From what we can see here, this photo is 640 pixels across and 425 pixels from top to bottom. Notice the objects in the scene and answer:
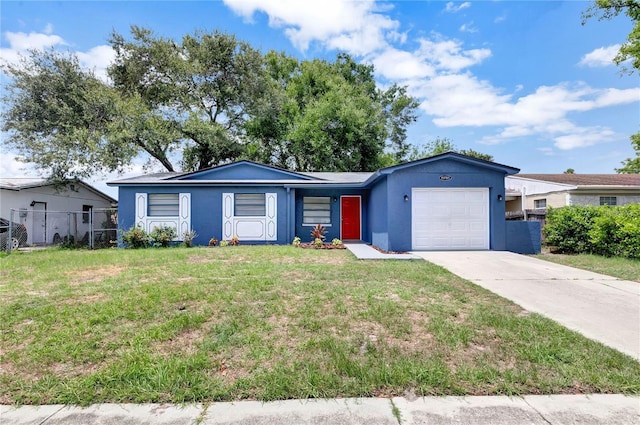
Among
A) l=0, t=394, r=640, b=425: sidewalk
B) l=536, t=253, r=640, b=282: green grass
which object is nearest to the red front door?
l=536, t=253, r=640, b=282: green grass

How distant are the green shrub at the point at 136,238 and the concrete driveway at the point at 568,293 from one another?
10283 mm

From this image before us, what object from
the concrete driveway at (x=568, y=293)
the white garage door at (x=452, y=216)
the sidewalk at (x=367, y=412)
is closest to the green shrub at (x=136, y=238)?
the white garage door at (x=452, y=216)

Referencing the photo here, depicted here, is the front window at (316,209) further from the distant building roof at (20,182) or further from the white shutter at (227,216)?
the distant building roof at (20,182)

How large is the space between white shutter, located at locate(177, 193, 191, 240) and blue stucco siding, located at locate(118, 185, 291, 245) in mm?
125

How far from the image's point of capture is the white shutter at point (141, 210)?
12266 millimetres

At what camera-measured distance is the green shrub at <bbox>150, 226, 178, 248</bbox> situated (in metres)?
11.7

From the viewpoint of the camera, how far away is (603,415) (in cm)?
214

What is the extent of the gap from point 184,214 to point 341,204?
6.66m

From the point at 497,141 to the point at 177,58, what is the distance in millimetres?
23094

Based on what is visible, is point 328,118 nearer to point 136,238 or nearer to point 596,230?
point 136,238

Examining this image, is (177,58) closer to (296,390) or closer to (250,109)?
(250,109)

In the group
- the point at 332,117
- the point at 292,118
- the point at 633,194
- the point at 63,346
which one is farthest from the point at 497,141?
the point at 63,346

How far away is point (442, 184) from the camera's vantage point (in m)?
10.2

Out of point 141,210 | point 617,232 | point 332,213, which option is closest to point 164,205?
point 141,210
